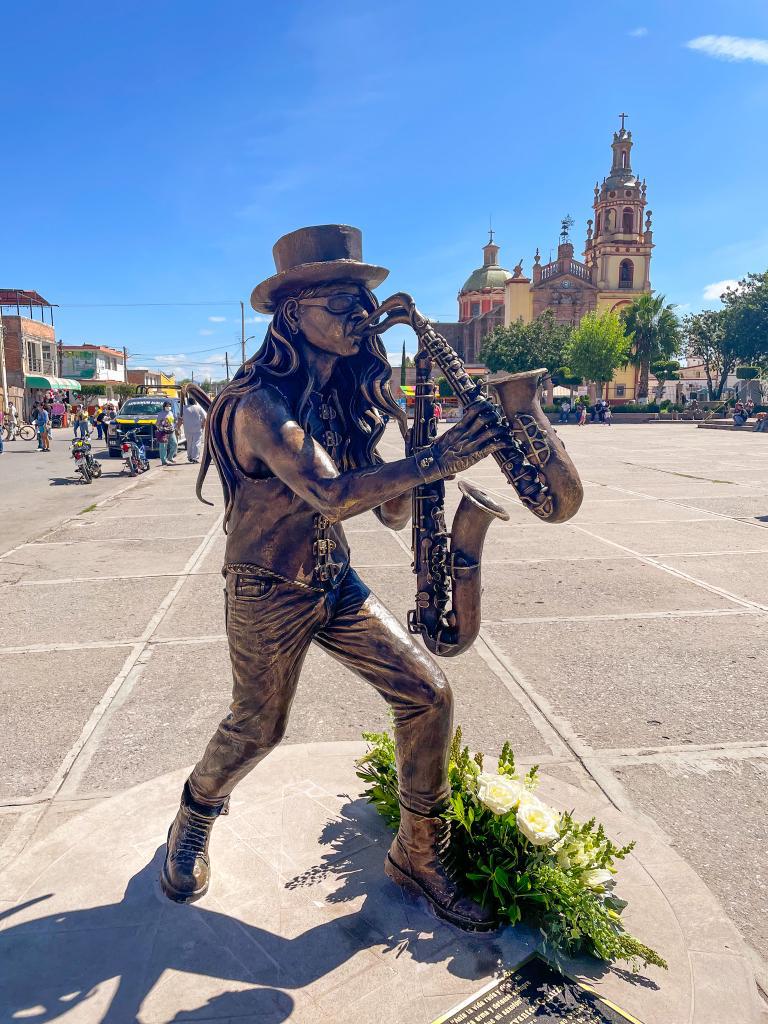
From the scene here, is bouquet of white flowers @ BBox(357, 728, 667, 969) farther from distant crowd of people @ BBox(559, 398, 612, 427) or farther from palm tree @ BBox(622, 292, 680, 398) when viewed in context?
palm tree @ BBox(622, 292, 680, 398)

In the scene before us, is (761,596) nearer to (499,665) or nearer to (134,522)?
(499,665)

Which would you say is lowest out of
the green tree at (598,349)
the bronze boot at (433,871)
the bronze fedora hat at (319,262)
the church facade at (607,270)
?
the bronze boot at (433,871)

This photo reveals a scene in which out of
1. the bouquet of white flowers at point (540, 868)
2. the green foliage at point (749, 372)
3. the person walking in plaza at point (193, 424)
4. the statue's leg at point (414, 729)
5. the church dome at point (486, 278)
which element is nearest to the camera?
the bouquet of white flowers at point (540, 868)

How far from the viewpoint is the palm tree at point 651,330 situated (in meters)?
54.2

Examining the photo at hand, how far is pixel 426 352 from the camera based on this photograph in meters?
2.29

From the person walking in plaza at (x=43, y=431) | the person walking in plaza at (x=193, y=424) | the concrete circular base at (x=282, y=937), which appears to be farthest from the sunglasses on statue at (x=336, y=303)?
the person walking in plaza at (x=43, y=431)

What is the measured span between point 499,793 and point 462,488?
114 cm

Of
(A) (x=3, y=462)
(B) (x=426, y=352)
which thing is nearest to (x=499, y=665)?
(B) (x=426, y=352)

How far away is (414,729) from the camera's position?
94.7 inches

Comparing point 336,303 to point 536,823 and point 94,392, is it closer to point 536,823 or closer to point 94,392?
point 536,823

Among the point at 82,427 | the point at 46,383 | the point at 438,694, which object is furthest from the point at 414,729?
the point at 46,383

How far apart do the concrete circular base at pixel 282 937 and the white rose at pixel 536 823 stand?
295mm

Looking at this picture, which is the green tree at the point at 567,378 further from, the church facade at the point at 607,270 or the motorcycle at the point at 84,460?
the motorcycle at the point at 84,460

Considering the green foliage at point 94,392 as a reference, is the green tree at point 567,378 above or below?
above
